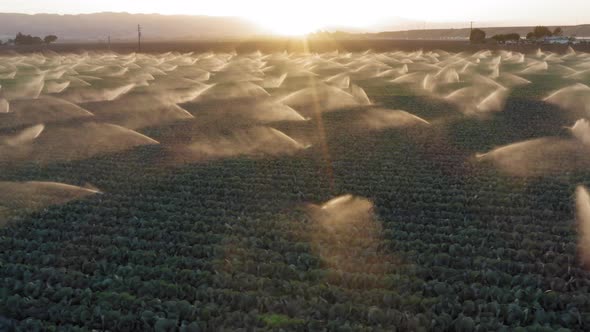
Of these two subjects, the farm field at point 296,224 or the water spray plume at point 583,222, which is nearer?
the farm field at point 296,224

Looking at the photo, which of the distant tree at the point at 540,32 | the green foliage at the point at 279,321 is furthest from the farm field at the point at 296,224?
the distant tree at the point at 540,32

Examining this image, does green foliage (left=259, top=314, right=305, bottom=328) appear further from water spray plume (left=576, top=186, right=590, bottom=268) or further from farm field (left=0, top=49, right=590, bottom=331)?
water spray plume (left=576, top=186, right=590, bottom=268)

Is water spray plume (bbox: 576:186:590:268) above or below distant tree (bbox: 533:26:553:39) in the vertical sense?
below

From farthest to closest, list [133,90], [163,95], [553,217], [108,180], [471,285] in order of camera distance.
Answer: [133,90], [163,95], [108,180], [553,217], [471,285]

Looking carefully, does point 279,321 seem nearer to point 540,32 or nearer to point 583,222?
point 583,222

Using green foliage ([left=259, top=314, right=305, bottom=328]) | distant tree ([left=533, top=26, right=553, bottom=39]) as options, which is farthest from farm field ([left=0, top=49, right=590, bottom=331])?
distant tree ([left=533, top=26, right=553, bottom=39])

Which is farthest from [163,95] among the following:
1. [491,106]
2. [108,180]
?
[108,180]

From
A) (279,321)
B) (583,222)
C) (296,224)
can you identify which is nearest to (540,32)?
(583,222)

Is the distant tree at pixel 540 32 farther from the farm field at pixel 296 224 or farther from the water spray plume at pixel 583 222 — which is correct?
the water spray plume at pixel 583 222

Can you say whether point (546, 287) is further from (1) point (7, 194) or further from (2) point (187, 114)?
(2) point (187, 114)
